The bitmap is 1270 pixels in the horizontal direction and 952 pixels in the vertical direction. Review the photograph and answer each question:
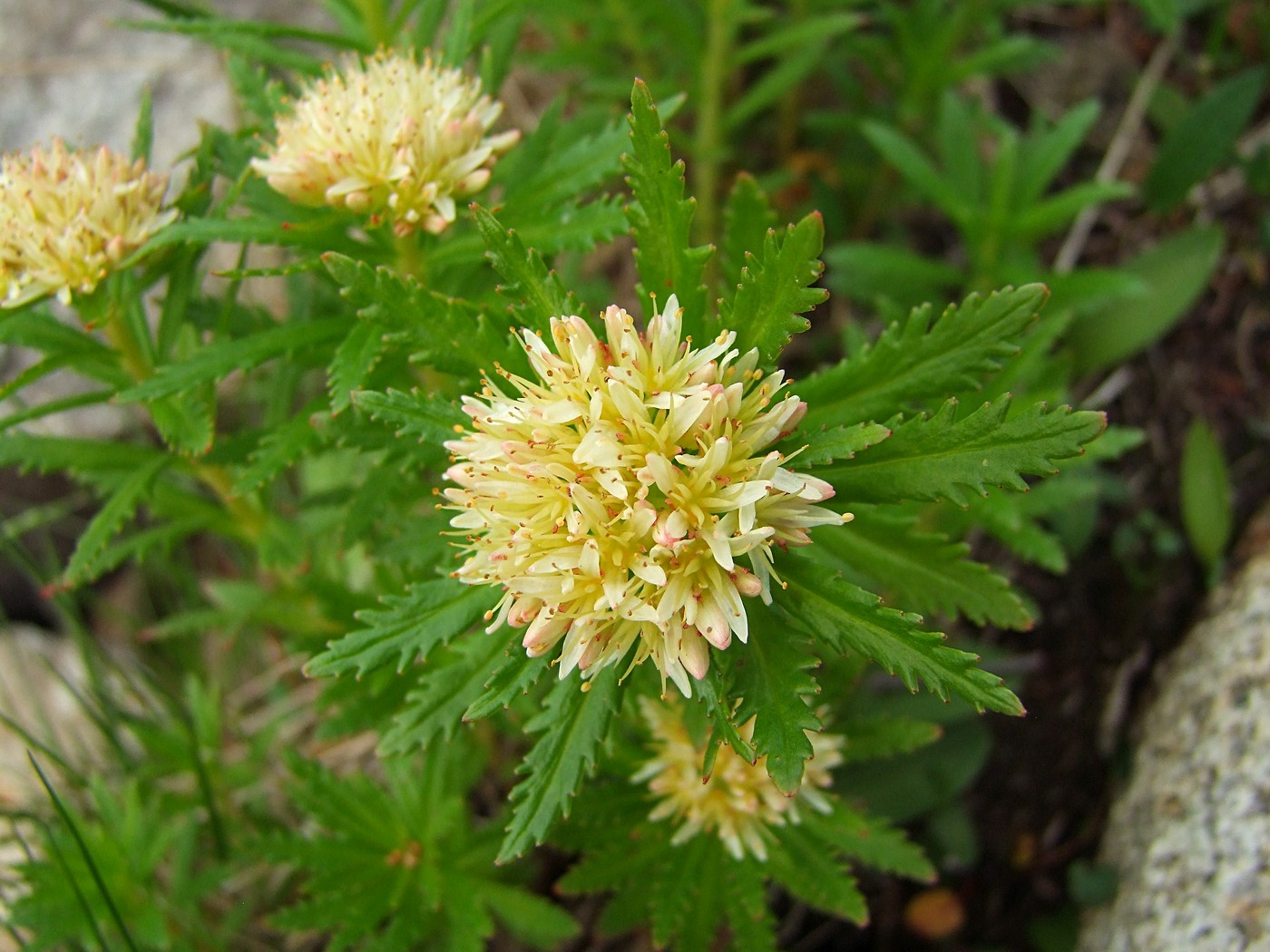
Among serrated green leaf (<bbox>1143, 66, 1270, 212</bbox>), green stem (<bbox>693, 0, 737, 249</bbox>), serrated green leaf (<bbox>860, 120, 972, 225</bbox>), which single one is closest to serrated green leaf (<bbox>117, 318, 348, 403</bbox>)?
green stem (<bbox>693, 0, 737, 249</bbox>)

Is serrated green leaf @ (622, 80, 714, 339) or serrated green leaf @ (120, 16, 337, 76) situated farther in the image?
serrated green leaf @ (120, 16, 337, 76)

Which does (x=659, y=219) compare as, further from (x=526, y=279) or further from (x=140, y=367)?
(x=140, y=367)

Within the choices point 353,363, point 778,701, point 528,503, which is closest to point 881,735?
point 778,701

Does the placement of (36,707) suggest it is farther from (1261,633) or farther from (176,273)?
(1261,633)

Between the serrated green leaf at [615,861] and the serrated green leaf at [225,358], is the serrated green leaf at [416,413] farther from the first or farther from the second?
the serrated green leaf at [615,861]

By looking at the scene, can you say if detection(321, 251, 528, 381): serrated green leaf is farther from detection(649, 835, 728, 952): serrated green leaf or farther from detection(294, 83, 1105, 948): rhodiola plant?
detection(649, 835, 728, 952): serrated green leaf
